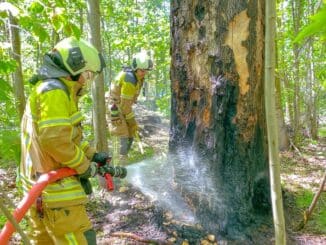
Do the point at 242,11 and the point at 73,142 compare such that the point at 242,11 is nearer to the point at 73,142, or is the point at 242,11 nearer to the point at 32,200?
the point at 73,142

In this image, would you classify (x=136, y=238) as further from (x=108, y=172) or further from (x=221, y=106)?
(x=221, y=106)

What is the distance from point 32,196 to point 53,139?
15.9 inches

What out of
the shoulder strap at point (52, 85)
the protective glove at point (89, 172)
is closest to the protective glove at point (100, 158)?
the protective glove at point (89, 172)

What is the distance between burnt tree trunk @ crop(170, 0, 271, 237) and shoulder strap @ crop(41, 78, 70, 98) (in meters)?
1.33

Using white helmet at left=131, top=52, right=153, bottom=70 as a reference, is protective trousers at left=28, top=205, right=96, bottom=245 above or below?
below

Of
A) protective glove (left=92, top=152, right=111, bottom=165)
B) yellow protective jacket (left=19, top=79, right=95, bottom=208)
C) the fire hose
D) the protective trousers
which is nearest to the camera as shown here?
the fire hose

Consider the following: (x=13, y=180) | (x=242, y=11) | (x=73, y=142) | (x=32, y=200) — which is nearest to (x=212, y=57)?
(x=242, y=11)

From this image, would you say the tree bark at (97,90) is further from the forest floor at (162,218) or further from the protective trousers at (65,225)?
the protective trousers at (65,225)

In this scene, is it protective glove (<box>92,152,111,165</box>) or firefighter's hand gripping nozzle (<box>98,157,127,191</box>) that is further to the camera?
protective glove (<box>92,152,111,165</box>)

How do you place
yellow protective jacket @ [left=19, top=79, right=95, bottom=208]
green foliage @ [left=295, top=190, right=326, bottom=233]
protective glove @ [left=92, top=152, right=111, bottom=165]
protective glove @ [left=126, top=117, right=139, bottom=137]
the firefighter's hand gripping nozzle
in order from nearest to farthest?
1. yellow protective jacket @ [left=19, top=79, right=95, bottom=208]
2. the firefighter's hand gripping nozzle
3. protective glove @ [left=92, top=152, right=111, bottom=165]
4. green foliage @ [left=295, top=190, right=326, bottom=233]
5. protective glove @ [left=126, top=117, right=139, bottom=137]

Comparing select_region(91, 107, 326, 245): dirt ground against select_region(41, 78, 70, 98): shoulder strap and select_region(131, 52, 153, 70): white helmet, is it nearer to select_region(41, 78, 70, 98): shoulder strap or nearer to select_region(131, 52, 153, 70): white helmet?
select_region(41, 78, 70, 98): shoulder strap

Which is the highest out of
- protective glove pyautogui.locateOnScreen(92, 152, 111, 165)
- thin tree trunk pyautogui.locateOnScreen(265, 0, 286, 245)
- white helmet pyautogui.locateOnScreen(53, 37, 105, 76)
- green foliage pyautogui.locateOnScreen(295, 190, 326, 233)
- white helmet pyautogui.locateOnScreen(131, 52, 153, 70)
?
white helmet pyautogui.locateOnScreen(131, 52, 153, 70)

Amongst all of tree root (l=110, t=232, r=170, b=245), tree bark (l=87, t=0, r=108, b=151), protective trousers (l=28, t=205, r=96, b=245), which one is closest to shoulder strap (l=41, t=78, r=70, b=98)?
protective trousers (l=28, t=205, r=96, b=245)

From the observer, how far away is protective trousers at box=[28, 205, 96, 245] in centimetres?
264
